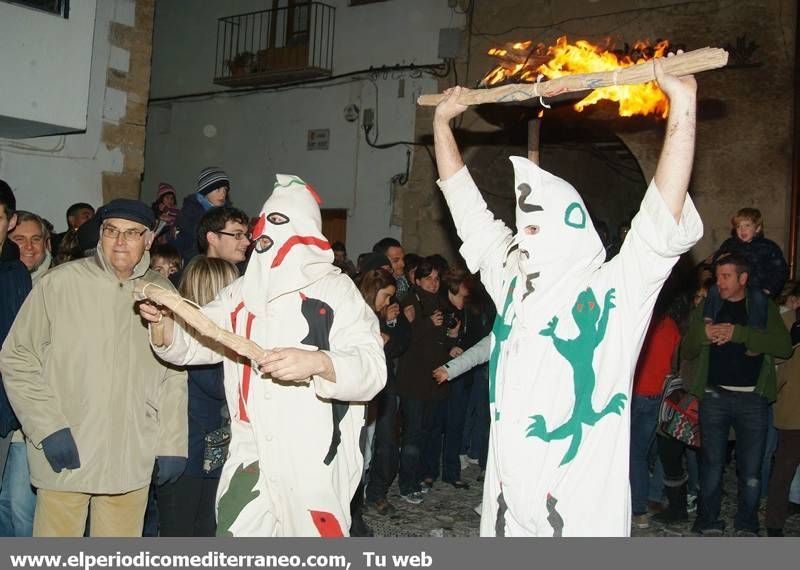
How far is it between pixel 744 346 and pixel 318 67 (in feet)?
35.8

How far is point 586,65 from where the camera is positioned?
26.5ft

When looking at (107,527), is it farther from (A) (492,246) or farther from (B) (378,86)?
(B) (378,86)

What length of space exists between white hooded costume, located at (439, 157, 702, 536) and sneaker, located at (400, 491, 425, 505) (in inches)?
173

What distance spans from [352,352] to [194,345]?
818 millimetres

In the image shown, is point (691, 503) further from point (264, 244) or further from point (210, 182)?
point (264, 244)

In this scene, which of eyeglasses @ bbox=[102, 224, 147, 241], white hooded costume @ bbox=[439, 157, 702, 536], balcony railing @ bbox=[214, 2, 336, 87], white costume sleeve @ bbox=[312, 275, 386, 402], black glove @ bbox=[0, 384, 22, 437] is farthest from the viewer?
balcony railing @ bbox=[214, 2, 336, 87]

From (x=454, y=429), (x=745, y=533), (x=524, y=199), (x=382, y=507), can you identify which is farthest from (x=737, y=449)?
(x=524, y=199)

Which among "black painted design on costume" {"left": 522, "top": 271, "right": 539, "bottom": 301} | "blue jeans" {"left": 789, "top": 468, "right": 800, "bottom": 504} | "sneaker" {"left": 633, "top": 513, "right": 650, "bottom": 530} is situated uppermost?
"black painted design on costume" {"left": 522, "top": 271, "right": 539, "bottom": 301}

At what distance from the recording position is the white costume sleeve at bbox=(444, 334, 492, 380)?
8016mm

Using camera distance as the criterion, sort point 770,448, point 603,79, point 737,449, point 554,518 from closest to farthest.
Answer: point 554,518 < point 603,79 < point 737,449 < point 770,448

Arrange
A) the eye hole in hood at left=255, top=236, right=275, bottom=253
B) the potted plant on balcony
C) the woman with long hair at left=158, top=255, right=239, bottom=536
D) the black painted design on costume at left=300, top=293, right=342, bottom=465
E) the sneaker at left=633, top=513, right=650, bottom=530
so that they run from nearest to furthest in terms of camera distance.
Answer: the black painted design on costume at left=300, top=293, right=342, bottom=465
the eye hole in hood at left=255, top=236, right=275, bottom=253
the woman with long hair at left=158, top=255, right=239, bottom=536
the sneaker at left=633, top=513, right=650, bottom=530
the potted plant on balcony

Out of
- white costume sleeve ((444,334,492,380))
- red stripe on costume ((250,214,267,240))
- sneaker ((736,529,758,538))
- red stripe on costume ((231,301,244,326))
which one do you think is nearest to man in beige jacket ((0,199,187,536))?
red stripe on costume ((231,301,244,326))

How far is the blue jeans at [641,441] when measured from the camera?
24.9 ft

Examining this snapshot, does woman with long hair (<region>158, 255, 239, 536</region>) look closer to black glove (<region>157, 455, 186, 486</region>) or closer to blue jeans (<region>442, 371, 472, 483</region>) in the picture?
black glove (<region>157, 455, 186, 486</region>)
